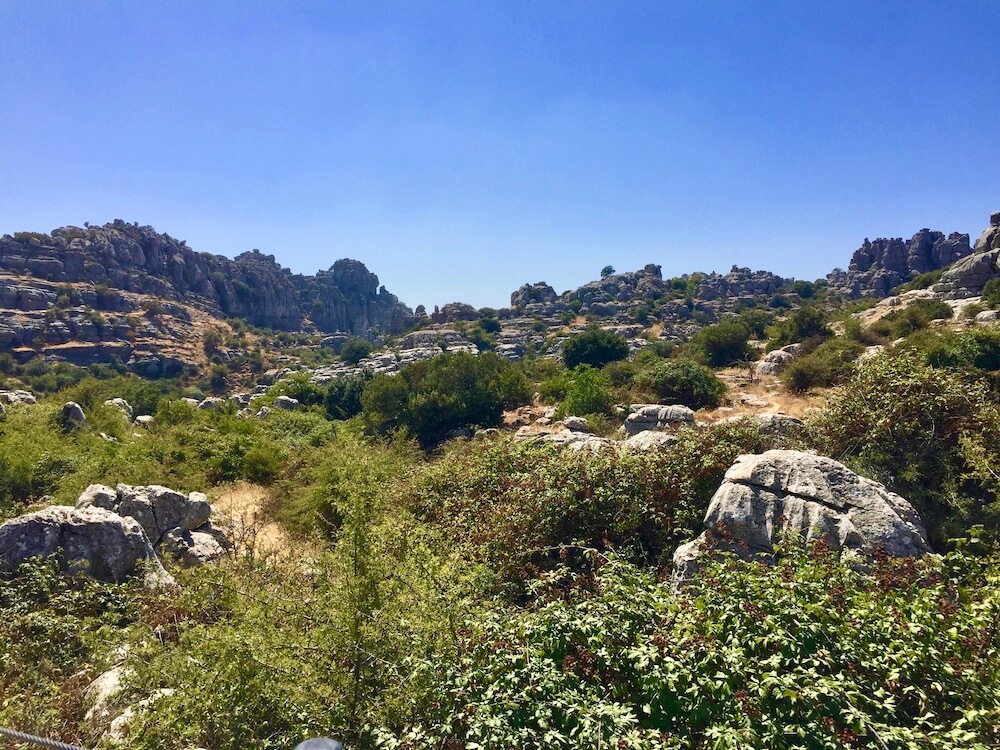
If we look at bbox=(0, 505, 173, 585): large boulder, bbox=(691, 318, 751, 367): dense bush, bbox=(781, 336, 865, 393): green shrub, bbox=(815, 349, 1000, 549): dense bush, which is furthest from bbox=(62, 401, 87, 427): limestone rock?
bbox=(691, 318, 751, 367): dense bush

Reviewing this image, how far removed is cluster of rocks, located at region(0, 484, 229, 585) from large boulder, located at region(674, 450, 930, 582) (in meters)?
6.91

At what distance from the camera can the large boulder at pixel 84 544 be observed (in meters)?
6.41

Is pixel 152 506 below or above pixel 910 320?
below

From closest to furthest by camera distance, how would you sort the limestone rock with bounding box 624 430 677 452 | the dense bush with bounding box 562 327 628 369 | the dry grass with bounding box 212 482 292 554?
the dry grass with bounding box 212 482 292 554
the limestone rock with bounding box 624 430 677 452
the dense bush with bounding box 562 327 628 369

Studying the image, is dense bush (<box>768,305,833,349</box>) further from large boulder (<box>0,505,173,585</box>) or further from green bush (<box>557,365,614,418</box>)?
large boulder (<box>0,505,173,585</box>)

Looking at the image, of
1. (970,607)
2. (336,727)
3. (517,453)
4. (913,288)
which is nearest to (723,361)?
(517,453)

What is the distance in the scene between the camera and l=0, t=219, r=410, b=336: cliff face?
2502 inches

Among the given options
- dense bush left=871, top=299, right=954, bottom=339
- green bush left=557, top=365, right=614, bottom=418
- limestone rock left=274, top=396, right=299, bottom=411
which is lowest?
limestone rock left=274, top=396, right=299, bottom=411

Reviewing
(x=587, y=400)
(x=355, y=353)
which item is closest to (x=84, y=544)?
(x=587, y=400)

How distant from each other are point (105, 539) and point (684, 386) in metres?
15.9

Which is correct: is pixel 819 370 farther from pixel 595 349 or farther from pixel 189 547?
pixel 189 547

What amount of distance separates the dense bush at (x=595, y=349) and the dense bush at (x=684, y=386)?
12042mm

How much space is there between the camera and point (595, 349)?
30.9 meters

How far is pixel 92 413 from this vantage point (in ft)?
52.4
